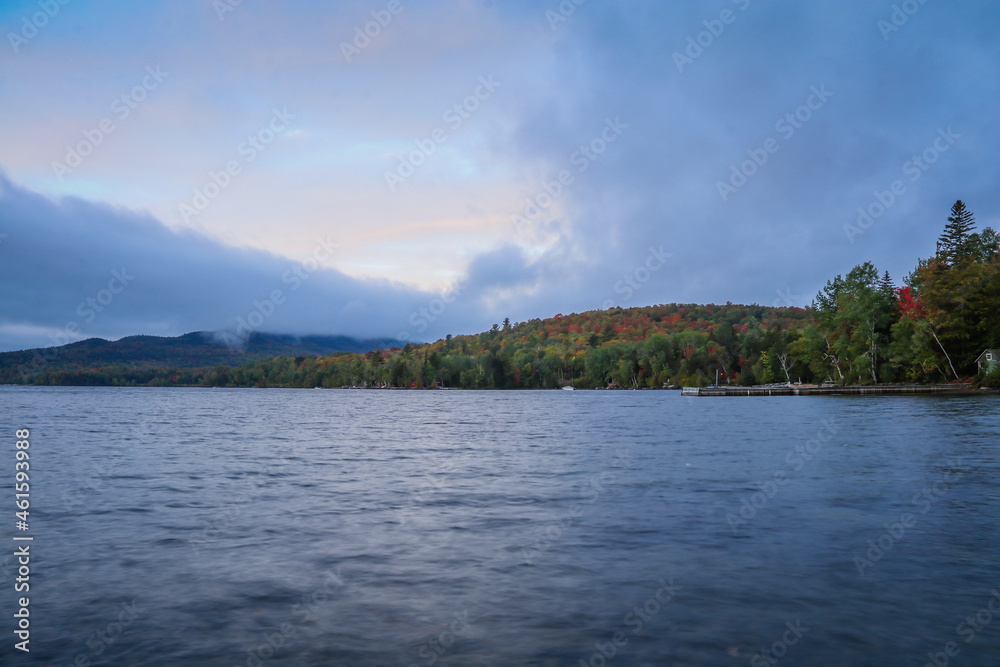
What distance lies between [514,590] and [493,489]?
12.5m

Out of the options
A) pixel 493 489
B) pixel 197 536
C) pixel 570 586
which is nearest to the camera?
pixel 570 586

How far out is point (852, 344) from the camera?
433 feet

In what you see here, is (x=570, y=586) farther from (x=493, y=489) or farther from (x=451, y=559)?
(x=493, y=489)

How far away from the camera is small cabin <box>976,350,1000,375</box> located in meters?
98.4

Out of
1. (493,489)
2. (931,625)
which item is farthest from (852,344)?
(931,625)
